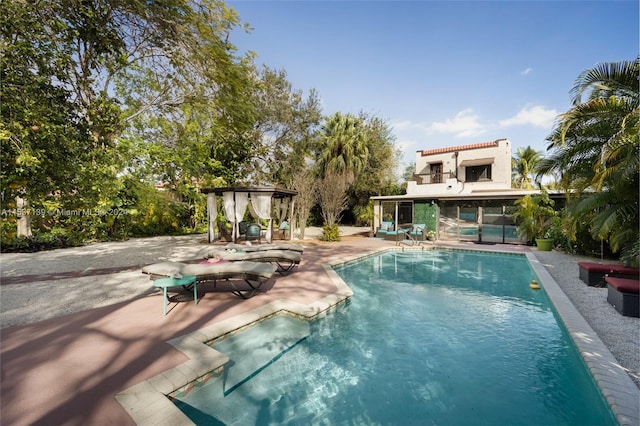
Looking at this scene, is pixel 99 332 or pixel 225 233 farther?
pixel 225 233

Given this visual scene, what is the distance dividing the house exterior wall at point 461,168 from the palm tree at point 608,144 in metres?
10.4

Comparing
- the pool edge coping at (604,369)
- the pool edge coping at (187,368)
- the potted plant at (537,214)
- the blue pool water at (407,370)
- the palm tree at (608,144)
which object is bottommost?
the blue pool water at (407,370)

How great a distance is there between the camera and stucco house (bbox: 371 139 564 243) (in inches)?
621

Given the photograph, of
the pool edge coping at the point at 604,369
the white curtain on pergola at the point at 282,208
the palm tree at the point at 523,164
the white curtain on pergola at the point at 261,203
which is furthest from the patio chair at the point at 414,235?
the palm tree at the point at 523,164

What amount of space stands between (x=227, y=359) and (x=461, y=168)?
22.5 m

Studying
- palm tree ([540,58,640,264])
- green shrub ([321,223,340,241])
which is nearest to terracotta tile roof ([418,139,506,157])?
green shrub ([321,223,340,241])

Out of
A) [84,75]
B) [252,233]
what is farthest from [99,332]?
[252,233]

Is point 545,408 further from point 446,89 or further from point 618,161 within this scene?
point 446,89

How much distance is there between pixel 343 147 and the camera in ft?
82.1

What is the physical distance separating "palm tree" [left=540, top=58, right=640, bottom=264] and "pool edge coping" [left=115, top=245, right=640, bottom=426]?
11.7ft

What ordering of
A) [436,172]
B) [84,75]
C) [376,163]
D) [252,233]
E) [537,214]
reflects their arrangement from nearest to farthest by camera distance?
[84,75] < [537,214] < [252,233] < [436,172] < [376,163]

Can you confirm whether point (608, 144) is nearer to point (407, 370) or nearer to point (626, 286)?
point (626, 286)

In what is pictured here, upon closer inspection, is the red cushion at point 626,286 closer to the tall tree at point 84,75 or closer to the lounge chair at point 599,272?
the lounge chair at point 599,272

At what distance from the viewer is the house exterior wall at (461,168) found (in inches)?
773
